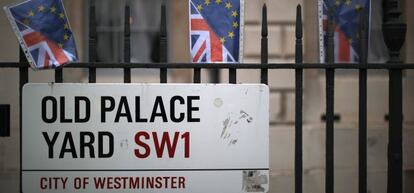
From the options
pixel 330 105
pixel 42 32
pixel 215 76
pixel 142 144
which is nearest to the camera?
pixel 42 32

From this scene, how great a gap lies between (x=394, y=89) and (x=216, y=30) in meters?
1.11

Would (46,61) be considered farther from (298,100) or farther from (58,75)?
(298,100)

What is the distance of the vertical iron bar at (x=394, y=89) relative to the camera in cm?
332

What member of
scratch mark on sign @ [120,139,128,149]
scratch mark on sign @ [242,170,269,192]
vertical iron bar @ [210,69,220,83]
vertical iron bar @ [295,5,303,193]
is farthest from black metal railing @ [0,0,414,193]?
vertical iron bar @ [210,69,220,83]

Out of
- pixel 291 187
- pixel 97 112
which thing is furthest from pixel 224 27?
pixel 291 187

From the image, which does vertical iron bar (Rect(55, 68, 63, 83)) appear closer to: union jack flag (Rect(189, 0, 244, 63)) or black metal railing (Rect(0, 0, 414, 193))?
black metal railing (Rect(0, 0, 414, 193))

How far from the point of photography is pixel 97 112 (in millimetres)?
3203

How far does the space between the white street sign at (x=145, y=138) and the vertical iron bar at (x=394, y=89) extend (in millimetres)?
776

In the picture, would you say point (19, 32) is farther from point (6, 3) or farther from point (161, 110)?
point (6, 3)

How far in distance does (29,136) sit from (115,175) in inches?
20.7

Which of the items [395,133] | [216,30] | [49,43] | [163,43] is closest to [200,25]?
[216,30]

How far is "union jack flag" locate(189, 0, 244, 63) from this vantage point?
3227mm

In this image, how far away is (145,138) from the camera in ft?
10.6

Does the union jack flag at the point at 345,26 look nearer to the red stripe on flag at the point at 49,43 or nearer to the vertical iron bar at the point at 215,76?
the red stripe on flag at the point at 49,43
